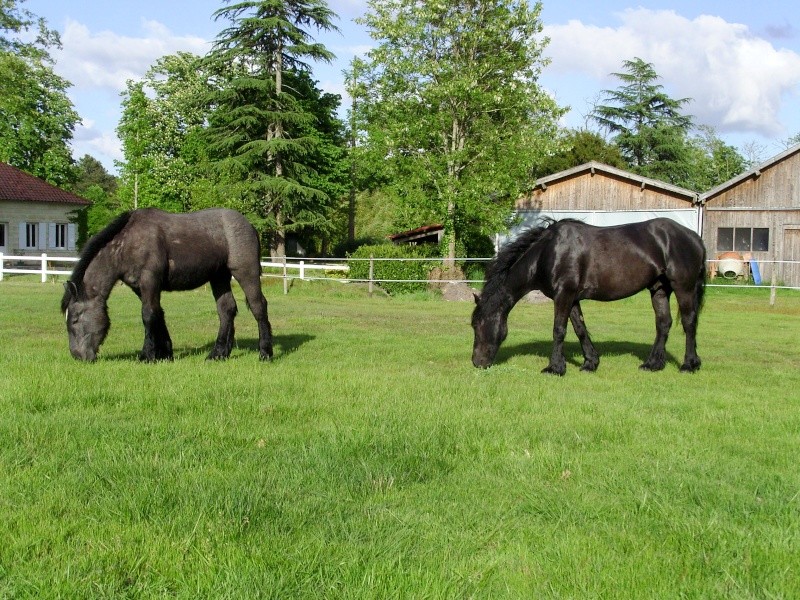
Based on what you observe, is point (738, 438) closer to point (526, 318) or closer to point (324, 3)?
point (526, 318)

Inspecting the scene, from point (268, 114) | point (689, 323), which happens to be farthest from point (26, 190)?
point (689, 323)

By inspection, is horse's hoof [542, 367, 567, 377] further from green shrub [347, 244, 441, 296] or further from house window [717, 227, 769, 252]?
house window [717, 227, 769, 252]

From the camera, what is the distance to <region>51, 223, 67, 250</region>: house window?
45844mm

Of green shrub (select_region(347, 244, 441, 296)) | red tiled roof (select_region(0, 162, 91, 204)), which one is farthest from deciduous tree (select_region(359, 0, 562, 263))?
red tiled roof (select_region(0, 162, 91, 204))

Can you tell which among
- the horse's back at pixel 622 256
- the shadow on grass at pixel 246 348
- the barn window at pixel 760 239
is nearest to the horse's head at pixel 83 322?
the shadow on grass at pixel 246 348

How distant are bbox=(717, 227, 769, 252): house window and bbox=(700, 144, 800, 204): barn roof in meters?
1.59

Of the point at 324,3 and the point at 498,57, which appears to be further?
the point at 324,3

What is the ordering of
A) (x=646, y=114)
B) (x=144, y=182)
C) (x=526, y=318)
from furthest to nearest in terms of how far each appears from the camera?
(x=646, y=114) → (x=144, y=182) → (x=526, y=318)

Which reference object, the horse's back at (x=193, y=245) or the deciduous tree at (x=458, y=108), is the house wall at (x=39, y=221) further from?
the horse's back at (x=193, y=245)

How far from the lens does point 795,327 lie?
17.0m

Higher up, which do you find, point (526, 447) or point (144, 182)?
point (144, 182)

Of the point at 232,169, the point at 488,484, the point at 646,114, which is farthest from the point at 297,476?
the point at 646,114

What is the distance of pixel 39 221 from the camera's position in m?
44.9

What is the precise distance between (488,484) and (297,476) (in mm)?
1166
